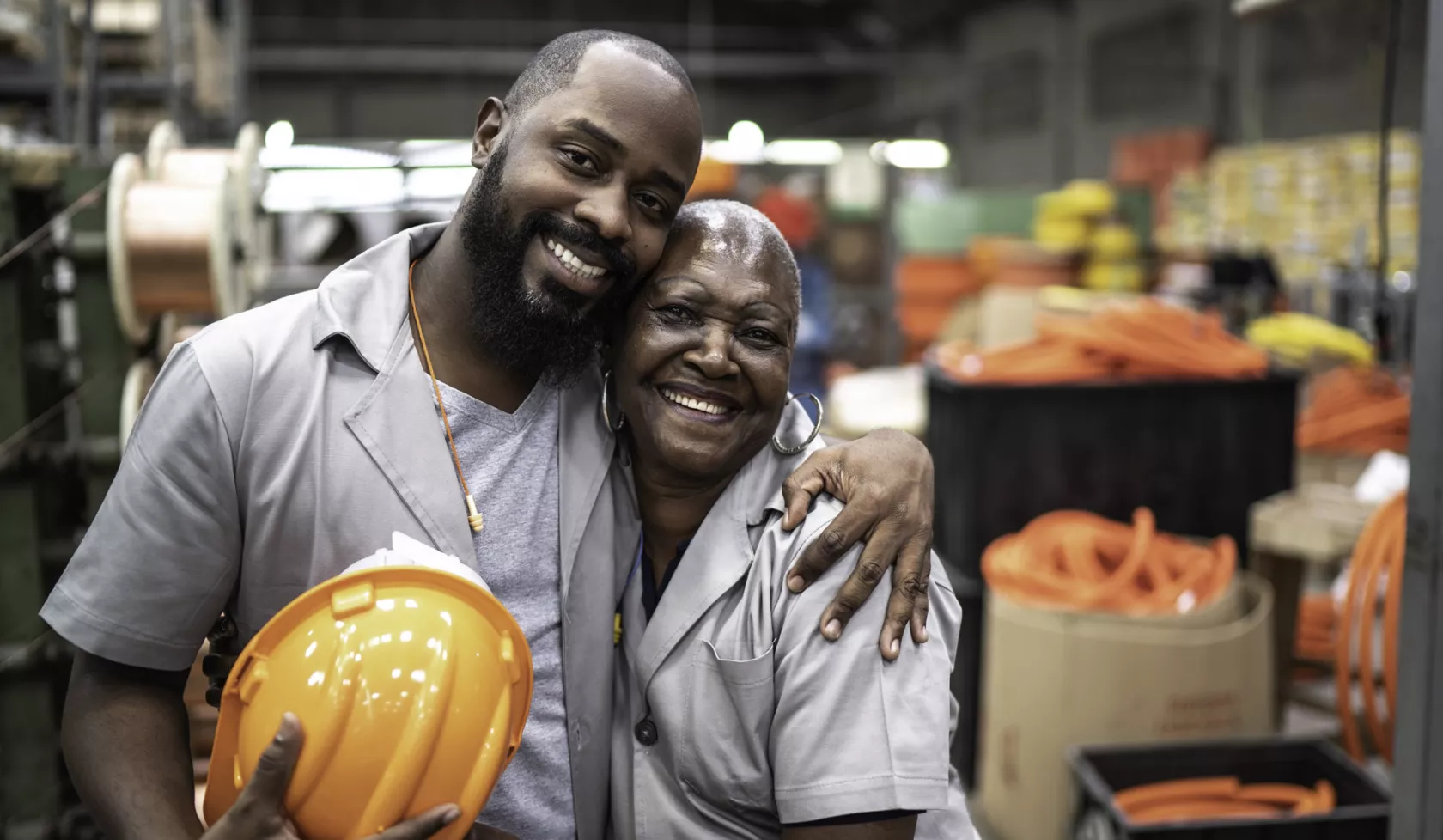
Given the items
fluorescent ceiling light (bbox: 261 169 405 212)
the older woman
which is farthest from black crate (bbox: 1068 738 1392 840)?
fluorescent ceiling light (bbox: 261 169 405 212)

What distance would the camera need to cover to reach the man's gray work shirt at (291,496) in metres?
1.64

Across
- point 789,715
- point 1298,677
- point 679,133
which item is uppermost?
point 679,133

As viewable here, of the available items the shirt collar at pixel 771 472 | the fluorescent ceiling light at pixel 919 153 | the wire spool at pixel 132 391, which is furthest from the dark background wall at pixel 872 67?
the shirt collar at pixel 771 472

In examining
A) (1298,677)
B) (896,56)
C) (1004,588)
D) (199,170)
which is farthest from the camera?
(896,56)

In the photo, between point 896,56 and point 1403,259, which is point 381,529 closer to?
point 1403,259

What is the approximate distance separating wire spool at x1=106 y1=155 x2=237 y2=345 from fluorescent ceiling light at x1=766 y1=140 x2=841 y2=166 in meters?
7.34

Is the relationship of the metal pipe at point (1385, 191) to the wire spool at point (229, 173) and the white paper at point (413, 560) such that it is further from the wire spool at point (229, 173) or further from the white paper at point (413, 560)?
the wire spool at point (229, 173)

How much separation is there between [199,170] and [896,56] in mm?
19133

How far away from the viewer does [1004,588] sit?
3906mm

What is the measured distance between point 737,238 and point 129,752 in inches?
49.5

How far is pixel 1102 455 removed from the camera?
4.71m

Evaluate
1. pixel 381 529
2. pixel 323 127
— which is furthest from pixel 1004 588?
pixel 323 127

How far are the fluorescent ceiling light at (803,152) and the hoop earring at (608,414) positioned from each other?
8970 millimetres

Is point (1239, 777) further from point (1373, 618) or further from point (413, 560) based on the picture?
point (413, 560)
